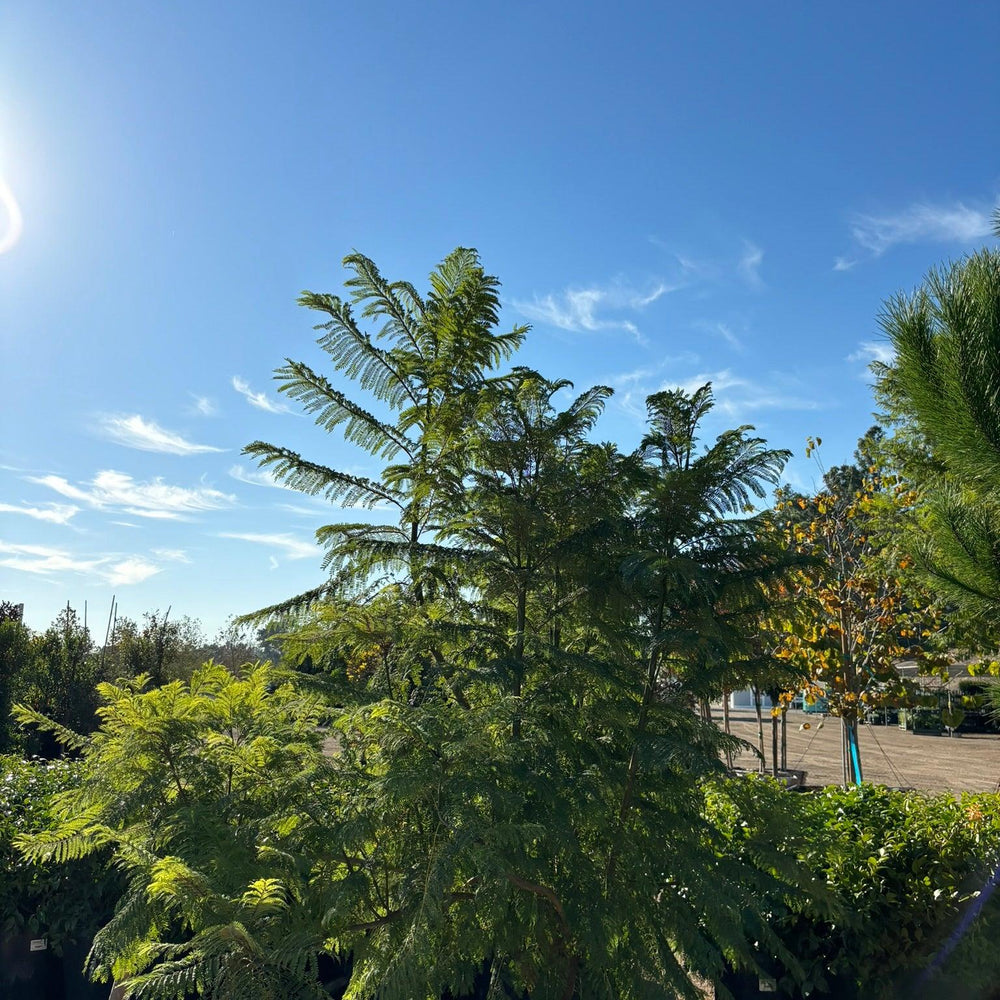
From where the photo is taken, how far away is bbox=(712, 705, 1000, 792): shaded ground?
15473 mm

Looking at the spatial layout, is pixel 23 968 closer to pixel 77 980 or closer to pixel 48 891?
pixel 77 980

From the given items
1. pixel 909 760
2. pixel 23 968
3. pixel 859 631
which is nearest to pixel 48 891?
pixel 23 968

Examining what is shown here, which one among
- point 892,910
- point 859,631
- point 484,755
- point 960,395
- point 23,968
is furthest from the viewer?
point 859,631

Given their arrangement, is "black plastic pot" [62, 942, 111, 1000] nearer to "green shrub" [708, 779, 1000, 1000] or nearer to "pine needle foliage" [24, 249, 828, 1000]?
"pine needle foliage" [24, 249, 828, 1000]

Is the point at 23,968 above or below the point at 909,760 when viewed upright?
above

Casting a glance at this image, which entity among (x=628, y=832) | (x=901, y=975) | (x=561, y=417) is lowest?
(x=901, y=975)

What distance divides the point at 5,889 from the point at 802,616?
529 centimetres

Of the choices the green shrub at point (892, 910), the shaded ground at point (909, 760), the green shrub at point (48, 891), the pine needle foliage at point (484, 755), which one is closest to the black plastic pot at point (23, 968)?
the green shrub at point (48, 891)

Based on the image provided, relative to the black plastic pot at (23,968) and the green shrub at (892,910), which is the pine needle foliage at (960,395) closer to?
the green shrub at (892,910)

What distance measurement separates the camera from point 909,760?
19.6m

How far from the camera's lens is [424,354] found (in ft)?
15.5

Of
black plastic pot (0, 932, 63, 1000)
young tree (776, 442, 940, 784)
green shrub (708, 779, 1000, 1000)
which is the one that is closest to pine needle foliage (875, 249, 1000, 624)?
green shrub (708, 779, 1000, 1000)

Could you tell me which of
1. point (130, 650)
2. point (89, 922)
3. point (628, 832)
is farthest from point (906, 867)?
point (130, 650)

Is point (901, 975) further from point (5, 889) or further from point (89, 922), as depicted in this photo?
point (5, 889)
